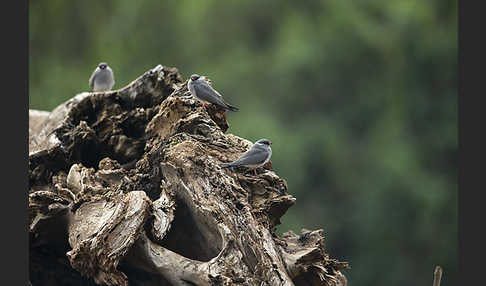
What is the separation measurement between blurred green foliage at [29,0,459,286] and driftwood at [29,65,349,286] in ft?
17.5

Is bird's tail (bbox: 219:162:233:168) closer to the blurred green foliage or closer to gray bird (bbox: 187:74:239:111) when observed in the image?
gray bird (bbox: 187:74:239:111)

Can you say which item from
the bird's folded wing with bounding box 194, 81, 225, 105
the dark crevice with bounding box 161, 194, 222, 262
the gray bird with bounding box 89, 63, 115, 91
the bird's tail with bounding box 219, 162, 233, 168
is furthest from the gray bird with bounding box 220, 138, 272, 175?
the gray bird with bounding box 89, 63, 115, 91

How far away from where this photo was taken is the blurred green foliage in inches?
380

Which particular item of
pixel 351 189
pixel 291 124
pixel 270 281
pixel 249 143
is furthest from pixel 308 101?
pixel 270 281

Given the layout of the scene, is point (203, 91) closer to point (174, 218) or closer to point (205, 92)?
point (205, 92)

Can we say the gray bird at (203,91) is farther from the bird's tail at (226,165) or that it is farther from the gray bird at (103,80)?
the gray bird at (103,80)

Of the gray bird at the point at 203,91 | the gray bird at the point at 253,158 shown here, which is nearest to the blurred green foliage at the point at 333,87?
the gray bird at the point at 203,91

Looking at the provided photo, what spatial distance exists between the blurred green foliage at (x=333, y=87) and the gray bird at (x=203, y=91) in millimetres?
5225

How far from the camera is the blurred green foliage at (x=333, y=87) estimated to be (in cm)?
966

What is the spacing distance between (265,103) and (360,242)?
2.67m

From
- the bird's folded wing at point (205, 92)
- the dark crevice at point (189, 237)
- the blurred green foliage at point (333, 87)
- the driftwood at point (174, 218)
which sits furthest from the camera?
the blurred green foliage at point (333, 87)

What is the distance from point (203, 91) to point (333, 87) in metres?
6.96

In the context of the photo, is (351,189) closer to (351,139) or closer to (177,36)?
(351,139)

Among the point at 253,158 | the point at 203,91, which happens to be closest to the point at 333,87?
the point at 203,91
